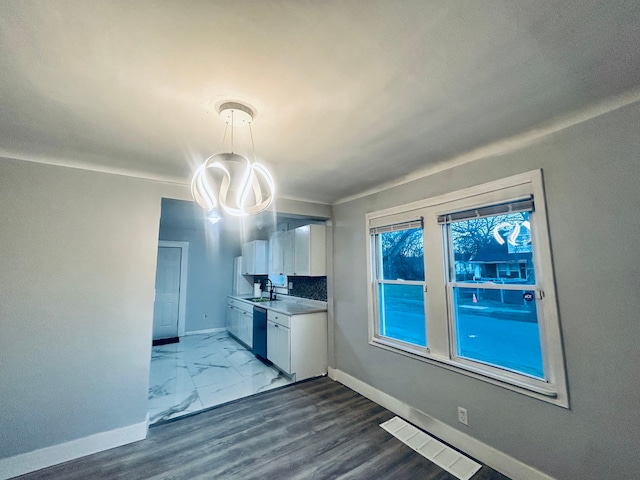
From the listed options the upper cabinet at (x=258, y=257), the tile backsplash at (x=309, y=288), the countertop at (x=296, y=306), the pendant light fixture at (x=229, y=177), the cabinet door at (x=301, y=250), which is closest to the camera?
the pendant light fixture at (x=229, y=177)

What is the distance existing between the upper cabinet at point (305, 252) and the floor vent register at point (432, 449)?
2.00 metres

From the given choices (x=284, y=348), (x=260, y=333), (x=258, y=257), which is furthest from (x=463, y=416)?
(x=258, y=257)

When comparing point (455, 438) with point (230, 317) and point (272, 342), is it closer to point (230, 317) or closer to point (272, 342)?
point (272, 342)

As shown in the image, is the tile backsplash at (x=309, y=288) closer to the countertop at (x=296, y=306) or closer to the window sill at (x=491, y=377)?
the countertop at (x=296, y=306)

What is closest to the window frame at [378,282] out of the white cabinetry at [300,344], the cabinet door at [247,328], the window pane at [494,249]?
the window pane at [494,249]

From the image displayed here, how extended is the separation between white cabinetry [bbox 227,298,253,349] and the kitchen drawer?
0.89 meters

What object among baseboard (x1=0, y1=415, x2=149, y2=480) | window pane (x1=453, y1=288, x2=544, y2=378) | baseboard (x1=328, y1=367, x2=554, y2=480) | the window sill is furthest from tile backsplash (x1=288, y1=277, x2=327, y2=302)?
baseboard (x1=0, y1=415, x2=149, y2=480)

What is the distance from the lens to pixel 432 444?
7.52ft

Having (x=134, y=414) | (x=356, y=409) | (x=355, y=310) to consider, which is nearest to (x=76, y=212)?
(x=134, y=414)

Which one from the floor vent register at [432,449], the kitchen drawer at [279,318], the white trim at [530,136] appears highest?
the white trim at [530,136]

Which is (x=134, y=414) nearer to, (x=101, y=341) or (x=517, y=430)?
(x=101, y=341)

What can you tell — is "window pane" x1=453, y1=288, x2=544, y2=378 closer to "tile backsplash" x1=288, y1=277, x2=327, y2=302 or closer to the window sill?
the window sill

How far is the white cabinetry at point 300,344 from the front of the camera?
3.54 meters

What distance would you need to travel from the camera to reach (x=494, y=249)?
2184 millimetres
